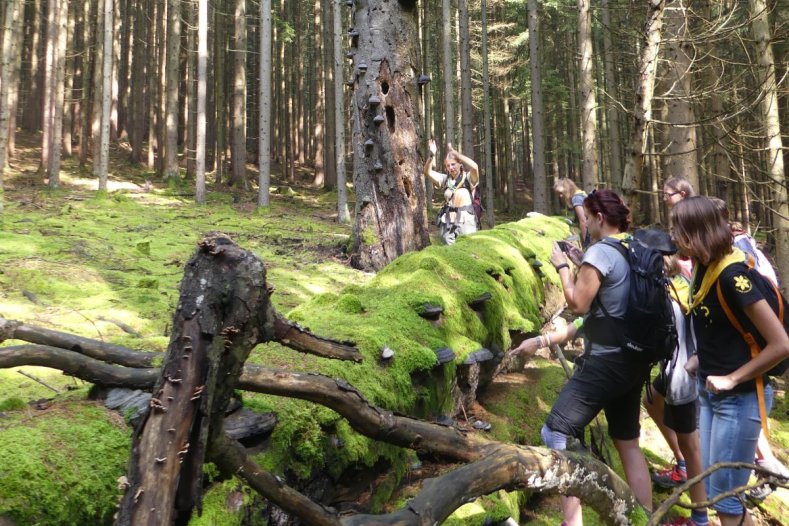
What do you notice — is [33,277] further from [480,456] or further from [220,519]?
[480,456]

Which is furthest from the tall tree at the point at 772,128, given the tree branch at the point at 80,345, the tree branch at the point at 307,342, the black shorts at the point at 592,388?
the tree branch at the point at 80,345

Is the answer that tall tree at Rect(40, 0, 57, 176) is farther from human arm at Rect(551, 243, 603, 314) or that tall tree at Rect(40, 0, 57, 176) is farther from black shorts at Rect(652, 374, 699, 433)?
black shorts at Rect(652, 374, 699, 433)

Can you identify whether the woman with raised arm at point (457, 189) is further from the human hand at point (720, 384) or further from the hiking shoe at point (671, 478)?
the human hand at point (720, 384)

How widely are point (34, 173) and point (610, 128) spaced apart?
944 inches

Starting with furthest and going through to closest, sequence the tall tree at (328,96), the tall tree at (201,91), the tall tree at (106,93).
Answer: the tall tree at (328,96)
the tall tree at (201,91)
the tall tree at (106,93)

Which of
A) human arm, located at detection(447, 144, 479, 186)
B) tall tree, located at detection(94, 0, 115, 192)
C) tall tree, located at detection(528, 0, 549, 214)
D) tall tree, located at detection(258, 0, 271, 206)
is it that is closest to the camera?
human arm, located at detection(447, 144, 479, 186)

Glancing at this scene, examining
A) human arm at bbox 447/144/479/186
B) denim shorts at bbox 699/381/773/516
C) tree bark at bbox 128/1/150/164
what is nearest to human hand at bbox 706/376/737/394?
denim shorts at bbox 699/381/773/516

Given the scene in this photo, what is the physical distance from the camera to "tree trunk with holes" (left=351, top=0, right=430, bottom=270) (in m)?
6.94

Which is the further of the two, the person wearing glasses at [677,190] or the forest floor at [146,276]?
the person wearing glasses at [677,190]

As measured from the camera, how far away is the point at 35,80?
29.1 meters

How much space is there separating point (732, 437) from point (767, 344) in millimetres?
600

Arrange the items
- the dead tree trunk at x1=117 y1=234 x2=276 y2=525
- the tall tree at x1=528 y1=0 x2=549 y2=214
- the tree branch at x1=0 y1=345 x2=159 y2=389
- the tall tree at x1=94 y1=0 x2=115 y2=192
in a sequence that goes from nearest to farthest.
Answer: the dead tree trunk at x1=117 y1=234 x2=276 y2=525 < the tree branch at x1=0 y1=345 x2=159 y2=389 < the tall tree at x1=94 y1=0 x2=115 y2=192 < the tall tree at x1=528 y1=0 x2=549 y2=214

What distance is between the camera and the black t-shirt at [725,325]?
2736 mm

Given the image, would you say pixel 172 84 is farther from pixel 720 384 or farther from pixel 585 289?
pixel 720 384
